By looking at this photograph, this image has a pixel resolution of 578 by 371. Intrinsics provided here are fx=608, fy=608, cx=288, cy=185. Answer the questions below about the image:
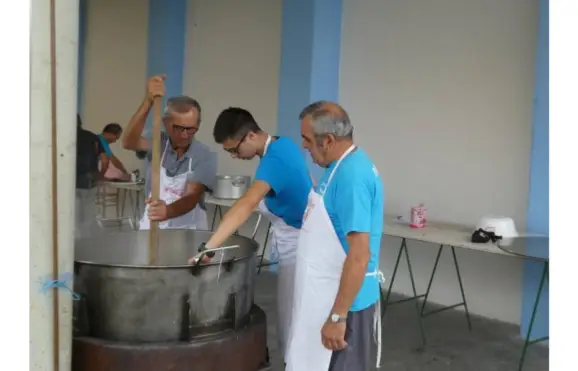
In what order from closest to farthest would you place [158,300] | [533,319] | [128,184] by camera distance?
[158,300] < [533,319] < [128,184]

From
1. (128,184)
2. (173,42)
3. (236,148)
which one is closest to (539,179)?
(236,148)

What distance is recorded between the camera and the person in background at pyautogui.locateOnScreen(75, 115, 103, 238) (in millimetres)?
3090

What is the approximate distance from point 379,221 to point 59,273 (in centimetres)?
95

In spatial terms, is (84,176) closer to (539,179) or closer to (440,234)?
(440,234)

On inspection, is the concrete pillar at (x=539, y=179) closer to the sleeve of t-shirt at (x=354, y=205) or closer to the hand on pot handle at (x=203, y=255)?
the sleeve of t-shirt at (x=354, y=205)

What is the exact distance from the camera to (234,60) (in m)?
5.92

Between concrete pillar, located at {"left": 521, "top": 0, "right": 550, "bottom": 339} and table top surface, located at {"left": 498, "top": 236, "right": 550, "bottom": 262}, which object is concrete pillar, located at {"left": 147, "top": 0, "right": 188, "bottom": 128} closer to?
concrete pillar, located at {"left": 521, "top": 0, "right": 550, "bottom": 339}

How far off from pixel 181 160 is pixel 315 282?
1.11 metres

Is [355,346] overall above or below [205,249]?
below

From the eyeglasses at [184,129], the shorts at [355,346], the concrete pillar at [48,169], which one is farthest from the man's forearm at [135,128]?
the shorts at [355,346]

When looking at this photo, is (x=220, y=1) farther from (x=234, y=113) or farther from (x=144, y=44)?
(x=234, y=113)

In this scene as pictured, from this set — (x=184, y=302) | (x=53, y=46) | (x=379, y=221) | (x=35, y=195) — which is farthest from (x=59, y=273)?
(x=379, y=221)

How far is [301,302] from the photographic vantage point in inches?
77.2

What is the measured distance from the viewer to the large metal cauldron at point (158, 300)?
1636mm
